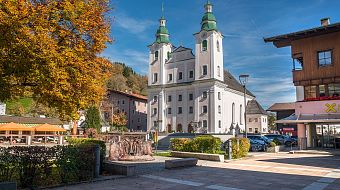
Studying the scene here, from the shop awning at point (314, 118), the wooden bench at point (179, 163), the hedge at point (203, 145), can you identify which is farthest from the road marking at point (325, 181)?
the shop awning at point (314, 118)

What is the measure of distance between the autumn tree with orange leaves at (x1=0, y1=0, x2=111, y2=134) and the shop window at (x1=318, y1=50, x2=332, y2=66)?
22933 mm

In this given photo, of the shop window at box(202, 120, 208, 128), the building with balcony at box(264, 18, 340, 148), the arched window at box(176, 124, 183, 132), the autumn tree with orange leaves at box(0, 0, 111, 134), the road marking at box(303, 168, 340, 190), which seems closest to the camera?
the autumn tree with orange leaves at box(0, 0, 111, 134)

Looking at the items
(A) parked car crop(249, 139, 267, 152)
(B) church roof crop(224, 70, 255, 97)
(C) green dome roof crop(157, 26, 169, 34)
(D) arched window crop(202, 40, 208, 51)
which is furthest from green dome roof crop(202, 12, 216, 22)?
(A) parked car crop(249, 139, 267, 152)

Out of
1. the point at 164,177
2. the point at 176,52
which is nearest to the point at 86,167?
the point at 164,177

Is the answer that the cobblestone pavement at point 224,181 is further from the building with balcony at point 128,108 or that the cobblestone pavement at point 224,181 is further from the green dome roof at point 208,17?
the building with balcony at point 128,108

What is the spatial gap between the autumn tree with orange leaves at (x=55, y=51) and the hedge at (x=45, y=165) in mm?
2152

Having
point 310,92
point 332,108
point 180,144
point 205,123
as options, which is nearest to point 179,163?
point 180,144

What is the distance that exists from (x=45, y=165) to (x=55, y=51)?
3.93 metres

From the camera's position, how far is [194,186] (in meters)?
10.8

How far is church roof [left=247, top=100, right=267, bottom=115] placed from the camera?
254 feet

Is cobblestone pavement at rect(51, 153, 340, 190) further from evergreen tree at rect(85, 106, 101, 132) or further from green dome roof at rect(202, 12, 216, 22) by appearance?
green dome roof at rect(202, 12, 216, 22)

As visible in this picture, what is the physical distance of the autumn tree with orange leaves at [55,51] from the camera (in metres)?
10.4

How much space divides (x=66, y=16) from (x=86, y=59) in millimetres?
1979

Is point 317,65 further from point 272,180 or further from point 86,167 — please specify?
point 86,167
